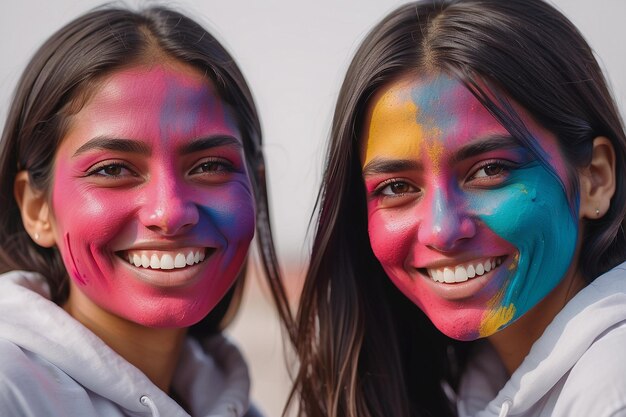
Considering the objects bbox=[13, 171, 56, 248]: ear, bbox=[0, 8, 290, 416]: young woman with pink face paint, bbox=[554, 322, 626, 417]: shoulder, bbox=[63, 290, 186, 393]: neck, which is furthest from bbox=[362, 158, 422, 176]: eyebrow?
bbox=[13, 171, 56, 248]: ear

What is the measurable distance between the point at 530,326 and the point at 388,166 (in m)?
0.76

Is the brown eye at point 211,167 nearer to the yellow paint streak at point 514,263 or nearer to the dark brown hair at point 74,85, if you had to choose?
the dark brown hair at point 74,85

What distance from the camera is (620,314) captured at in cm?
266

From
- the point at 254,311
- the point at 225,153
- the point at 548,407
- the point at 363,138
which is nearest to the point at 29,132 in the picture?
the point at 225,153

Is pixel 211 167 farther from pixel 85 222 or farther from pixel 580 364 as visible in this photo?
pixel 580 364

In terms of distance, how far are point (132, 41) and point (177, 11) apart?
0.35 meters

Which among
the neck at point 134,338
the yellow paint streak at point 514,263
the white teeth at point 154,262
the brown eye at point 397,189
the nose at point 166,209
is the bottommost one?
the neck at point 134,338

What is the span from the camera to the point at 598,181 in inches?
116

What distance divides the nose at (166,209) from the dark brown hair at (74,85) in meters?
0.40

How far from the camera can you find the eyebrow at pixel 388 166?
2875 millimetres

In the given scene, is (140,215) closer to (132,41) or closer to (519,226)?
(132,41)

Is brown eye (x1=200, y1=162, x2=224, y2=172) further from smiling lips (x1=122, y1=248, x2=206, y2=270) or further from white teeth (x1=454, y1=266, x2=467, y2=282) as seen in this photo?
white teeth (x1=454, y1=266, x2=467, y2=282)

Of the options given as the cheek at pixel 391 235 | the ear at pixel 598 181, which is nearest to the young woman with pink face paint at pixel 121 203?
the cheek at pixel 391 235

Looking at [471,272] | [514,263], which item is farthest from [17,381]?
[514,263]
